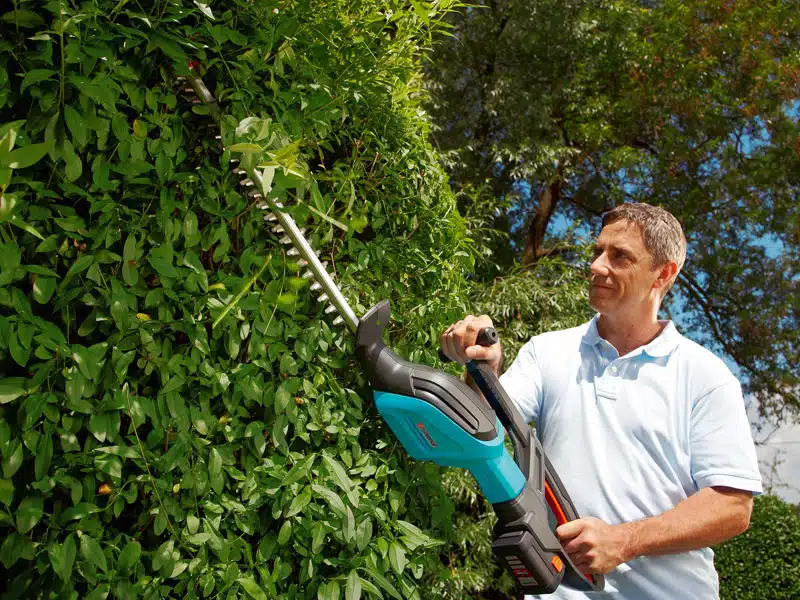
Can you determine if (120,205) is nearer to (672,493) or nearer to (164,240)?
(164,240)

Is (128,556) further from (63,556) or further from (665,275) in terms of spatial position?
(665,275)

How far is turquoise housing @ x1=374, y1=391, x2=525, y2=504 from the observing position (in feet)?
5.16

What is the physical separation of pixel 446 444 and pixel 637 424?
68cm

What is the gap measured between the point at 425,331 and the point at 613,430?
603mm

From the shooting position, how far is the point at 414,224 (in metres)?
1.97

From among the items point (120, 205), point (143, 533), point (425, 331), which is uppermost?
point (120, 205)

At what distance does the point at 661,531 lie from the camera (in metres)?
1.81

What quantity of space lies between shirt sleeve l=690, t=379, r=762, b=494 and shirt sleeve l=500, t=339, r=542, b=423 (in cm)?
44

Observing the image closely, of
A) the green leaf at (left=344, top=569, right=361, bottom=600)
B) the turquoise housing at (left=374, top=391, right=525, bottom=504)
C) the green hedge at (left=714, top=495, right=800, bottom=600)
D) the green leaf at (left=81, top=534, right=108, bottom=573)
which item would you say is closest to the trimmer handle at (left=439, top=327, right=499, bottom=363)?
the turquoise housing at (left=374, top=391, right=525, bottom=504)

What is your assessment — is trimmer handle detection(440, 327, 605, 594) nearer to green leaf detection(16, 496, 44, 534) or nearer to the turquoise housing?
the turquoise housing

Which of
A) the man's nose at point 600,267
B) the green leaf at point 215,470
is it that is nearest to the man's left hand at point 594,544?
the man's nose at point 600,267

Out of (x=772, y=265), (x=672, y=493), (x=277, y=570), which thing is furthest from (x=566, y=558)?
(x=772, y=265)

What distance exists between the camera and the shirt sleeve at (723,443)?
1864 millimetres

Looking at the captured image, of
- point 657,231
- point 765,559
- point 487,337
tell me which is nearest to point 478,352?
point 487,337
